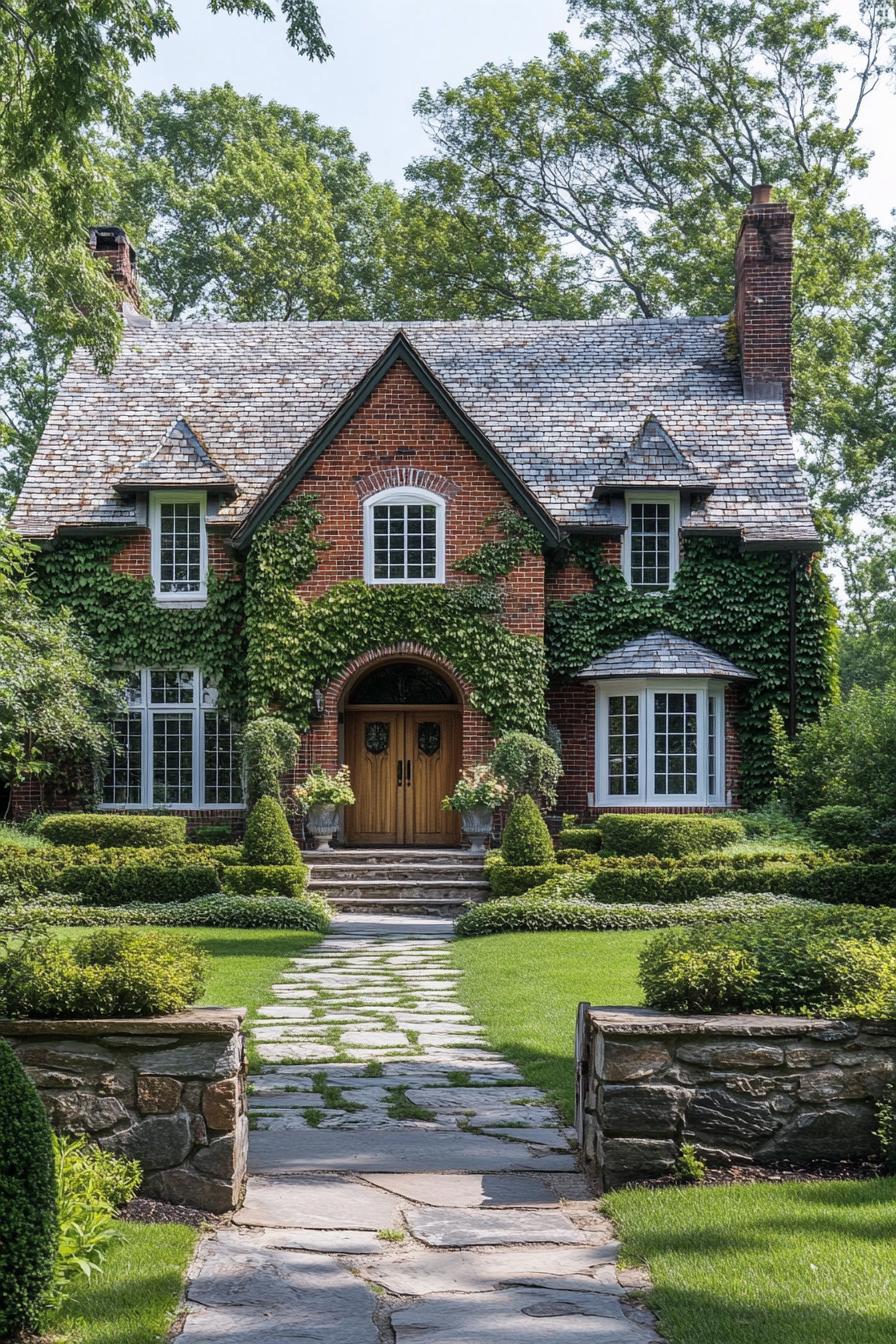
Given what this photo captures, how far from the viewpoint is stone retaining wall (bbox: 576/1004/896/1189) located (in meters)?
5.86

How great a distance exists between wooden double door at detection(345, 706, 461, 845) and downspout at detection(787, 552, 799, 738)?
17.3 feet

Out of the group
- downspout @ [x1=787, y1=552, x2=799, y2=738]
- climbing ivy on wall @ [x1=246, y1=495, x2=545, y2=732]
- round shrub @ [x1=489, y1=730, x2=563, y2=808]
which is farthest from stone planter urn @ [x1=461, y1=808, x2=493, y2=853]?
downspout @ [x1=787, y1=552, x2=799, y2=738]

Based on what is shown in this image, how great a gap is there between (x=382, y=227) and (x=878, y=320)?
48.5 feet

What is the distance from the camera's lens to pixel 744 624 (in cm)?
2252

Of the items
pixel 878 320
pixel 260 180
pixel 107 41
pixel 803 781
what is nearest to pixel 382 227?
pixel 260 180

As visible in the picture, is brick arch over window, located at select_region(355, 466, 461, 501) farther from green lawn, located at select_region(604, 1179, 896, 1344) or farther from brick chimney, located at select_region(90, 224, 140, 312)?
green lawn, located at select_region(604, 1179, 896, 1344)

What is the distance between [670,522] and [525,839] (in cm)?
743

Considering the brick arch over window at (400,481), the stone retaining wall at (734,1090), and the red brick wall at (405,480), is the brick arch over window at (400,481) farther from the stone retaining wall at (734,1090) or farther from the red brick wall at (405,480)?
the stone retaining wall at (734,1090)

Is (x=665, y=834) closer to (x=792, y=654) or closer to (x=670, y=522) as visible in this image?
(x=792, y=654)

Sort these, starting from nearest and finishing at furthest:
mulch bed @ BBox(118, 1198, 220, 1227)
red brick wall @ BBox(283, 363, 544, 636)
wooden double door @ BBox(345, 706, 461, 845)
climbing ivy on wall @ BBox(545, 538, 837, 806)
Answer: mulch bed @ BBox(118, 1198, 220, 1227), red brick wall @ BBox(283, 363, 544, 636), climbing ivy on wall @ BBox(545, 538, 837, 806), wooden double door @ BBox(345, 706, 461, 845)

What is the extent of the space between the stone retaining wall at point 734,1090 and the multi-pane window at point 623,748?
53.0 feet

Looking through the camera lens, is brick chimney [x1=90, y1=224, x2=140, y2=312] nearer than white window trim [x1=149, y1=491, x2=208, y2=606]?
No

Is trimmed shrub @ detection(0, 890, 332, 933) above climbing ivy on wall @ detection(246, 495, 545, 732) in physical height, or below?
below

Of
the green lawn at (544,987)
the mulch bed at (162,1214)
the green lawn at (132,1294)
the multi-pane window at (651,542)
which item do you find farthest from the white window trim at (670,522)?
the green lawn at (132,1294)
